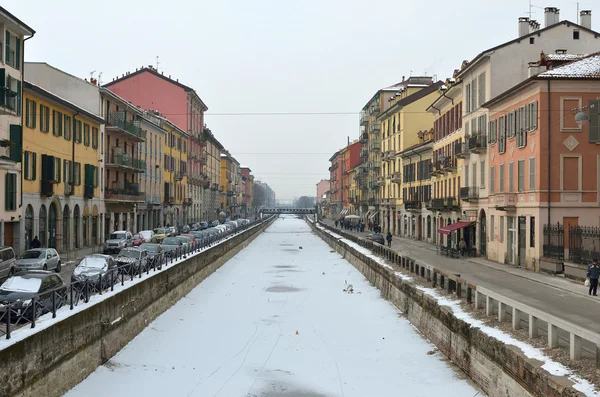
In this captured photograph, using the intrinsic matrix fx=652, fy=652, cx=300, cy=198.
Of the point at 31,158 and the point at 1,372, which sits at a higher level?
the point at 31,158

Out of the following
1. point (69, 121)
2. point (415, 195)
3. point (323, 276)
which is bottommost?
point (323, 276)

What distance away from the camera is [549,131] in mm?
33188

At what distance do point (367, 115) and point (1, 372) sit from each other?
100 m

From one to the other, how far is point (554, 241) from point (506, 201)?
5.26m

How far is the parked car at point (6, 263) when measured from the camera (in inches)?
1096

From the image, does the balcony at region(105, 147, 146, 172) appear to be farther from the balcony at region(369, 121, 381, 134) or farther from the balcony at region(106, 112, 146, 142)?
the balcony at region(369, 121, 381, 134)

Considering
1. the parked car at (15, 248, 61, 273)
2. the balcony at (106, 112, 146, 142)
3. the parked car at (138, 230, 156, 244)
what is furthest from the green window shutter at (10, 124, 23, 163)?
the balcony at (106, 112, 146, 142)

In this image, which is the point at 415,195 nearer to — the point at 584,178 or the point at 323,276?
the point at 323,276

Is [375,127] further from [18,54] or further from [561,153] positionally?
[18,54]

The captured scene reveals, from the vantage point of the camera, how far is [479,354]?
647 inches

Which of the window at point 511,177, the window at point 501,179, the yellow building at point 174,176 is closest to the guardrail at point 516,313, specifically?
the window at point 511,177

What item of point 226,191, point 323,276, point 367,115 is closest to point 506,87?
point 323,276

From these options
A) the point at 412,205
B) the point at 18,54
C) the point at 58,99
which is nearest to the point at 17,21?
the point at 18,54

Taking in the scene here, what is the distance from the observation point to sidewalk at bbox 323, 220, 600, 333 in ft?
66.0
